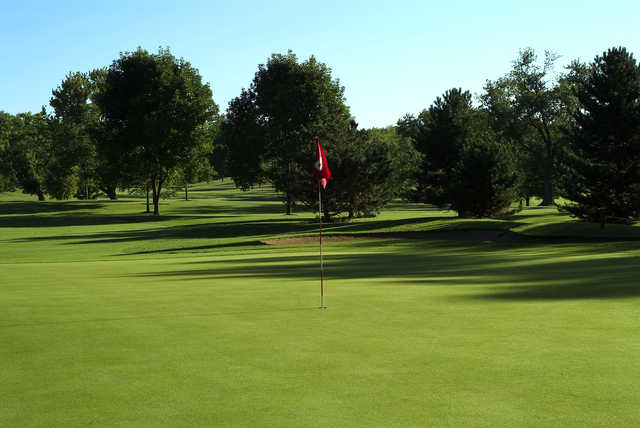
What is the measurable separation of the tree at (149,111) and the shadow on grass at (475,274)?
4823 cm

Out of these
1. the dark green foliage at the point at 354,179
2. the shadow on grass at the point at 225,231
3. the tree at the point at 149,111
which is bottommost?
the shadow on grass at the point at 225,231

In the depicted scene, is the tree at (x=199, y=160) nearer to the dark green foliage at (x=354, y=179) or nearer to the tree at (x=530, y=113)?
the dark green foliage at (x=354, y=179)

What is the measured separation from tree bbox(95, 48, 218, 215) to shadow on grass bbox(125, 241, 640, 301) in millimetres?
48231

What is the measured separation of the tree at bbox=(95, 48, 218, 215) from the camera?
229 ft

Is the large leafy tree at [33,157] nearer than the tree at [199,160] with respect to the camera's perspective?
No

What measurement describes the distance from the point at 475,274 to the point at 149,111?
5878 cm

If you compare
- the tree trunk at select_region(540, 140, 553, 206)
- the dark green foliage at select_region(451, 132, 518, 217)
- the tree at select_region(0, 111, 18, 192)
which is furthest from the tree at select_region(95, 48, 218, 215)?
the tree trunk at select_region(540, 140, 553, 206)

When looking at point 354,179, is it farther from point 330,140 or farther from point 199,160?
point 199,160

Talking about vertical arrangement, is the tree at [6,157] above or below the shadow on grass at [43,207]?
above

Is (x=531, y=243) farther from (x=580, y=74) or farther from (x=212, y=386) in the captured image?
(x=580, y=74)

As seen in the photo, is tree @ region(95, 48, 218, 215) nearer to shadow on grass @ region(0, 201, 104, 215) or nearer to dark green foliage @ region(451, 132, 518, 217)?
shadow on grass @ region(0, 201, 104, 215)

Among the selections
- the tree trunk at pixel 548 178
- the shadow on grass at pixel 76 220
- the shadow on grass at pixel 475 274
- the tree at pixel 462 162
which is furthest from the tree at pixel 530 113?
the shadow on grass at pixel 475 274

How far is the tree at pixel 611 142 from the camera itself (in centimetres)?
4369

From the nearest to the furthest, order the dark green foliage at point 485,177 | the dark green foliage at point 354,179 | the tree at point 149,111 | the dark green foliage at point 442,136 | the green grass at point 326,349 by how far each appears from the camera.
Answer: the green grass at point 326,349, the dark green foliage at point 485,177, the dark green foliage at point 354,179, the dark green foliage at point 442,136, the tree at point 149,111
